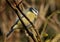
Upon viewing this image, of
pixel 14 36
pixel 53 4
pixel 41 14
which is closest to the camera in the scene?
pixel 41 14

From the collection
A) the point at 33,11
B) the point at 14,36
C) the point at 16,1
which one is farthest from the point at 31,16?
the point at 16,1

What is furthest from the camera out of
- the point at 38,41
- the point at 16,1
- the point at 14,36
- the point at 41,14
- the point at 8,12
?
the point at 8,12

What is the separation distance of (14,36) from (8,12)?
0.54 metres

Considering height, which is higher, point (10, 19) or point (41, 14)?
point (10, 19)

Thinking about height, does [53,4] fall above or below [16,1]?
above

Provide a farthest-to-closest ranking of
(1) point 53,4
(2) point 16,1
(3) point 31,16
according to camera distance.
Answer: (1) point 53,4
(3) point 31,16
(2) point 16,1

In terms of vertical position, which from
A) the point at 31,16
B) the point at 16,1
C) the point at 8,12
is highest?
the point at 8,12

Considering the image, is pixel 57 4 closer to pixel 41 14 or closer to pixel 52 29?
pixel 52 29

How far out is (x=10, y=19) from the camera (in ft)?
12.7

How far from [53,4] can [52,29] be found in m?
0.68

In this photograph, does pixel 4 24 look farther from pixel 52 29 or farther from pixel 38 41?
pixel 38 41

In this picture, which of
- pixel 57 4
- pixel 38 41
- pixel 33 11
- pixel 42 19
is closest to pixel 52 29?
pixel 42 19

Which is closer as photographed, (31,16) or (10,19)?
(31,16)

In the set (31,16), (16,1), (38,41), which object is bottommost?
(38,41)
